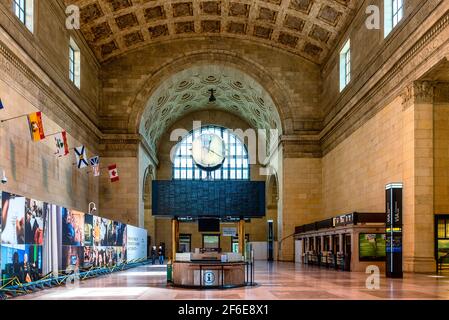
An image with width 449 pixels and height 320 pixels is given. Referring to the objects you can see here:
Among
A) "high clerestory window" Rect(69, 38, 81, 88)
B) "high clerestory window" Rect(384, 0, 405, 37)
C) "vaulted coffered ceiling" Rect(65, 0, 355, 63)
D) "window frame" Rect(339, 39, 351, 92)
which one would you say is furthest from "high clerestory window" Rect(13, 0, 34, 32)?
"window frame" Rect(339, 39, 351, 92)

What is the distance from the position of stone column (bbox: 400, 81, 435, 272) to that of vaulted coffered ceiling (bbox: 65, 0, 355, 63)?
31.6ft

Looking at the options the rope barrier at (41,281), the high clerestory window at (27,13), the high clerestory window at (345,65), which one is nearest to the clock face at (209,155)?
the high clerestory window at (345,65)

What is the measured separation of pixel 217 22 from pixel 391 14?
1393cm

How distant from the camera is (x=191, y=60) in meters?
38.9

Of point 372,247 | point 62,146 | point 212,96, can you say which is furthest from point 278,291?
point 212,96

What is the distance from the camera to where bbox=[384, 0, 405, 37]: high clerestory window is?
959 inches

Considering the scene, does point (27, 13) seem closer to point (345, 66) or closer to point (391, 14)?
point (391, 14)

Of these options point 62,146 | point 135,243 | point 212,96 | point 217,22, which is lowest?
point 135,243

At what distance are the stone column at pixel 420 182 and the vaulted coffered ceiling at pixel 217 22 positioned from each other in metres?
9.63

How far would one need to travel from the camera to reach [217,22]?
36969 mm

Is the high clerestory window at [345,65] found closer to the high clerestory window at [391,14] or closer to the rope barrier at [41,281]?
the high clerestory window at [391,14]

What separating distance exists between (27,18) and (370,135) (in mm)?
15628

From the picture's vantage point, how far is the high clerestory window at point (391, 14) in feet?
79.9
